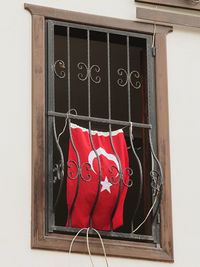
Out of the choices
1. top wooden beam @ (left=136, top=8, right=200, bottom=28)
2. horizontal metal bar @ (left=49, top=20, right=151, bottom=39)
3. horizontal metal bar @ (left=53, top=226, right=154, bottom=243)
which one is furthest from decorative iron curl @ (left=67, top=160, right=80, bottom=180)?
top wooden beam @ (left=136, top=8, right=200, bottom=28)

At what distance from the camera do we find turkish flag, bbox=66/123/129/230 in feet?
33.8

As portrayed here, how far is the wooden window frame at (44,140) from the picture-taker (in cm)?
1015

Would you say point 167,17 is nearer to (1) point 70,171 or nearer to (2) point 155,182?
(2) point 155,182

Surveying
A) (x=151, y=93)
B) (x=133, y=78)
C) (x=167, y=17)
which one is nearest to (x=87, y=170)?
(x=151, y=93)

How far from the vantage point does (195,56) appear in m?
11.2

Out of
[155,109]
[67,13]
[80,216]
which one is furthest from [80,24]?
[80,216]

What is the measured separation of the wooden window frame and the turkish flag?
0.60 ft

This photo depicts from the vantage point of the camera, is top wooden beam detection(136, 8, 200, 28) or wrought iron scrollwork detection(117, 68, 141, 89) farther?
top wooden beam detection(136, 8, 200, 28)

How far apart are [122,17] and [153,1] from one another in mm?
327

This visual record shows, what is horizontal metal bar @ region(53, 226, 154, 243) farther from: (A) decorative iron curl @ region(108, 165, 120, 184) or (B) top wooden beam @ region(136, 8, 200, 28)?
(B) top wooden beam @ region(136, 8, 200, 28)
